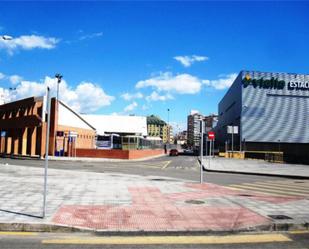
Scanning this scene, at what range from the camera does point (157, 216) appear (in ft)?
34.2

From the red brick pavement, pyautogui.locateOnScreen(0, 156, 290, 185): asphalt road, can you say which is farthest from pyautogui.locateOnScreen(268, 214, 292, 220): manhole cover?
pyautogui.locateOnScreen(0, 156, 290, 185): asphalt road

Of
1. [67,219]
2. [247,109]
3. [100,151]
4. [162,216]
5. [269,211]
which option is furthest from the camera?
[247,109]

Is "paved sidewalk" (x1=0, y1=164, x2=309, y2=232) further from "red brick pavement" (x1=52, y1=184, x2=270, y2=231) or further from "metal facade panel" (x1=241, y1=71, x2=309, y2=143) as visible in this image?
"metal facade panel" (x1=241, y1=71, x2=309, y2=143)

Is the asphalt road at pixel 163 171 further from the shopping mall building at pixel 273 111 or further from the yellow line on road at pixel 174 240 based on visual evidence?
the shopping mall building at pixel 273 111

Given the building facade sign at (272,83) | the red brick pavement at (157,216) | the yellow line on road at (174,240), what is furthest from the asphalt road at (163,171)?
the building facade sign at (272,83)

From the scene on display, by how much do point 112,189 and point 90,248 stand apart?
8232 millimetres

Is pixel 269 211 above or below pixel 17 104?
below

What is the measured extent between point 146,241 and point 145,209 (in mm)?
3111

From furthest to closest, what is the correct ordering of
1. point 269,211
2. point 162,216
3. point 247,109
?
point 247,109
point 269,211
point 162,216

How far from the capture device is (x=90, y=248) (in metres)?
7.60

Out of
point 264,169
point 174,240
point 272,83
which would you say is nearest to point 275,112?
point 272,83

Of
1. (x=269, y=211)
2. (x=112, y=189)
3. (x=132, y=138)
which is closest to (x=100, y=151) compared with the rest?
(x=132, y=138)

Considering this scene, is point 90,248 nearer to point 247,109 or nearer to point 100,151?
point 100,151

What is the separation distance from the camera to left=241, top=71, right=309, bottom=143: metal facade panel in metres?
81.7
